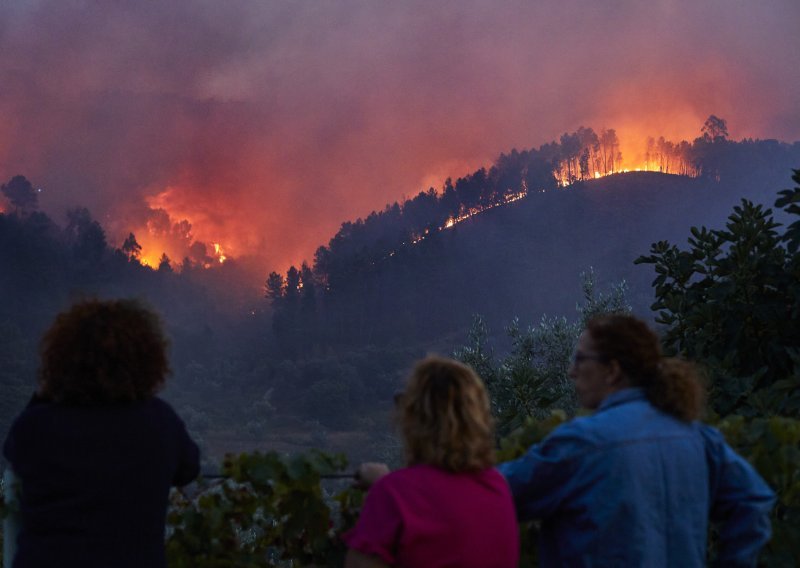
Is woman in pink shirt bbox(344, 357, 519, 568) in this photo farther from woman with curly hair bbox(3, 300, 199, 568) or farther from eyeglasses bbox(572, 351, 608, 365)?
woman with curly hair bbox(3, 300, 199, 568)

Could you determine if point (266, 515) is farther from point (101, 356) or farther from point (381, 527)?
point (381, 527)

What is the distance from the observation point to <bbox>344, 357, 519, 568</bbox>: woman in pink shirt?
2.34 m

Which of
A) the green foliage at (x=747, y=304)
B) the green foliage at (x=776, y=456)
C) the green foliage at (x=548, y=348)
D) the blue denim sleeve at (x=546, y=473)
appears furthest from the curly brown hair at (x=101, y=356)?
the green foliage at (x=548, y=348)

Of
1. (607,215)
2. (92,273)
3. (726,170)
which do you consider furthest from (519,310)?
(726,170)

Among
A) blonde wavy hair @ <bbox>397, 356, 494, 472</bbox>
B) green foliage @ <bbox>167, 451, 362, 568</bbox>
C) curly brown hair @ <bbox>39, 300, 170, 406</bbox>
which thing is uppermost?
curly brown hair @ <bbox>39, 300, 170, 406</bbox>

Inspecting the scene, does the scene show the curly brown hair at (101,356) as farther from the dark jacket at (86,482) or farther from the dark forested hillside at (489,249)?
the dark forested hillside at (489,249)

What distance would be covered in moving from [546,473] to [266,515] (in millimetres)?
1123

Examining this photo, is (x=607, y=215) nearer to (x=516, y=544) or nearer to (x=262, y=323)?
(x=262, y=323)

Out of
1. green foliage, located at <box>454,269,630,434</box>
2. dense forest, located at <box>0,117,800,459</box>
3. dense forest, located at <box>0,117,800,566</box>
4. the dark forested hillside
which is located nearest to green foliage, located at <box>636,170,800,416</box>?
dense forest, located at <box>0,117,800,566</box>

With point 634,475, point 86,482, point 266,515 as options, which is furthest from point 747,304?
point 86,482

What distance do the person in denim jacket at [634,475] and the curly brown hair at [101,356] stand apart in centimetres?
117

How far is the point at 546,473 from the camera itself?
8.69 feet

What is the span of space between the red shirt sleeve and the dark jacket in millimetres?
756

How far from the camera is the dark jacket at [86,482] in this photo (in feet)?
8.64
